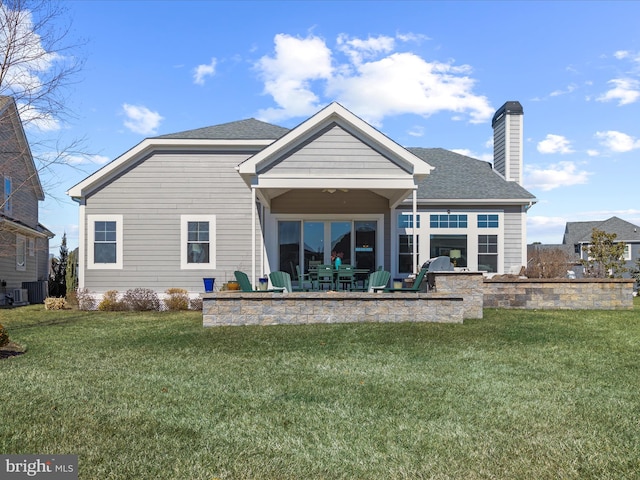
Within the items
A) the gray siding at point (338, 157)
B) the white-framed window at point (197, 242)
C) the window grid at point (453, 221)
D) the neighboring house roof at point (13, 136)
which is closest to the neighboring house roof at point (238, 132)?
the white-framed window at point (197, 242)

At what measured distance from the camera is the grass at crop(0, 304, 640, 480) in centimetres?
372

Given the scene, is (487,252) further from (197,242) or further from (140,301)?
(140,301)

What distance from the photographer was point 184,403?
17.0 ft

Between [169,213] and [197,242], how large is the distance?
1240mm

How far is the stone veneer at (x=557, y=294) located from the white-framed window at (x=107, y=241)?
35.4 feet

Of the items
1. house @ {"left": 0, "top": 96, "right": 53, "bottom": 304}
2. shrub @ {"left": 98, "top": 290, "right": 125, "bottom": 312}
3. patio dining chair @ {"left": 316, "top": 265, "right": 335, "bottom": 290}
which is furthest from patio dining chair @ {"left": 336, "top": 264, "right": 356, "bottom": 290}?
house @ {"left": 0, "top": 96, "right": 53, "bottom": 304}

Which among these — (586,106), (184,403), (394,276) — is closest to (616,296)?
(586,106)

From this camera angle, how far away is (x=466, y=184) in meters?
18.4

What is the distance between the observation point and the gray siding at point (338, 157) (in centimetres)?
1287

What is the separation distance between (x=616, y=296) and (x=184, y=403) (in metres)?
11.9

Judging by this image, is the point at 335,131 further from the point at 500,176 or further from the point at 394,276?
the point at 500,176

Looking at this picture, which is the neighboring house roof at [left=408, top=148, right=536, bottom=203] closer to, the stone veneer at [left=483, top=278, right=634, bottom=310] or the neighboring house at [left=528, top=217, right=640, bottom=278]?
the stone veneer at [left=483, top=278, right=634, bottom=310]

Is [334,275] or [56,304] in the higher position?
[334,275]

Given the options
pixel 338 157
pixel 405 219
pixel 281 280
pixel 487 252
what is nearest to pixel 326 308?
pixel 281 280
